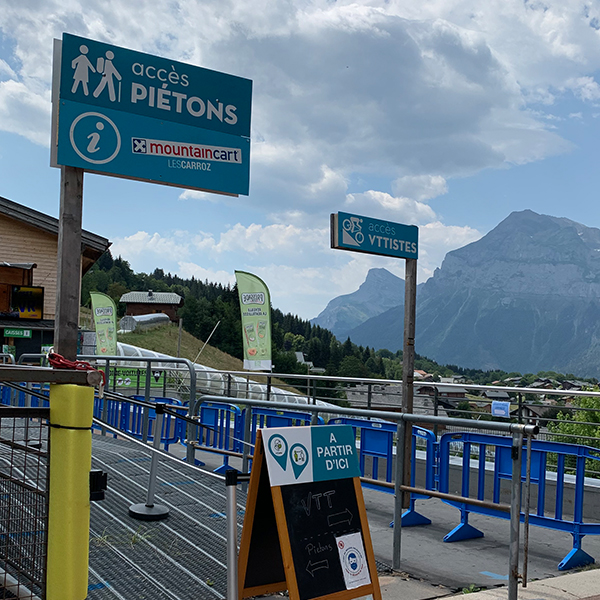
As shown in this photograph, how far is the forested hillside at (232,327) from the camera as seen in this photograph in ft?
372

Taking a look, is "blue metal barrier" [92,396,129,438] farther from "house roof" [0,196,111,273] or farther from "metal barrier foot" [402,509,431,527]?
"house roof" [0,196,111,273]

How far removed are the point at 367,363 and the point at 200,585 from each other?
421 feet

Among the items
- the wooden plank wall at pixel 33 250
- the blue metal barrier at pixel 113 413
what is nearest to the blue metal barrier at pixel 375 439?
the blue metal barrier at pixel 113 413

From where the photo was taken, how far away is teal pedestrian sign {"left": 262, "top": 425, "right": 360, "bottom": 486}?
4.12 meters

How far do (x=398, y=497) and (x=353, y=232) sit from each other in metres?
3.03

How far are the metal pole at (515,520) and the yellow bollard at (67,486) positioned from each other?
274cm

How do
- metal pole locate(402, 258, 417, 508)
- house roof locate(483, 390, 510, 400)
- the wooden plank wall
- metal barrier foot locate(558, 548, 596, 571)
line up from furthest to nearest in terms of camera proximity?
the wooden plank wall < house roof locate(483, 390, 510, 400) < metal pole locate(402, 258, 417, 508) < metal barrier foot locate(558, 548, 596, 571)

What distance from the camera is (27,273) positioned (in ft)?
80.9

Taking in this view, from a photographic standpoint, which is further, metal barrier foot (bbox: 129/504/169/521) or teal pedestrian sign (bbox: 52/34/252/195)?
metal barrier foot (bbox: 129/504/169/521)

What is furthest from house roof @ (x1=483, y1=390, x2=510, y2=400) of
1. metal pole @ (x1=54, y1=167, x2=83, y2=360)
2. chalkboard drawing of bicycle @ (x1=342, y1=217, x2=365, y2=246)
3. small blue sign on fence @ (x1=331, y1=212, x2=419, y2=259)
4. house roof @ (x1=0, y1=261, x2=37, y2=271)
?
house roof @ (x1=0, y1=261, x2=37, y2=271)

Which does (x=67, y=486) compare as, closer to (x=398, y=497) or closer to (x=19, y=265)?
(x=398, y=497)

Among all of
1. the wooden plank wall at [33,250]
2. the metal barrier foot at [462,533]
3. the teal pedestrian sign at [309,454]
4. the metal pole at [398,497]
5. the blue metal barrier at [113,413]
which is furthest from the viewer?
the wooden plank wall at [33,250]

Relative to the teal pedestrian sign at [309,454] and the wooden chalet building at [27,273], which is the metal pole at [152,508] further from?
the wooden chalet building at [27,273]

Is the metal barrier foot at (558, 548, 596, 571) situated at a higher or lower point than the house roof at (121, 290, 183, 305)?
lower
